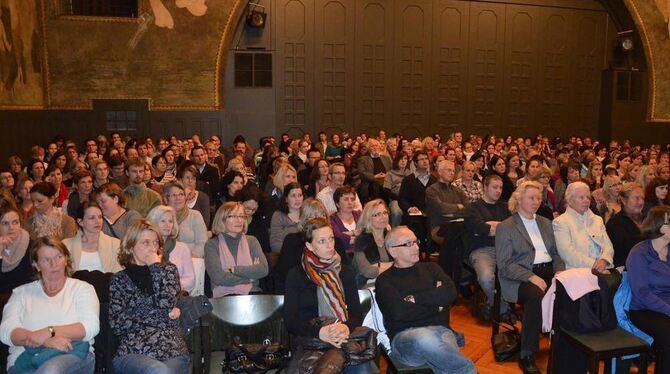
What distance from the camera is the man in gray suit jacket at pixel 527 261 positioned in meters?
4.92

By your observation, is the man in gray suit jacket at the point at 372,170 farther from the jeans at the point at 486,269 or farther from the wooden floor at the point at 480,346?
the jeans at the point at 486,269

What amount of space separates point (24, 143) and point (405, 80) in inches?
411

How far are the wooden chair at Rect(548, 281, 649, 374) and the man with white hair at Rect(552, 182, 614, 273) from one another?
0.88 metres

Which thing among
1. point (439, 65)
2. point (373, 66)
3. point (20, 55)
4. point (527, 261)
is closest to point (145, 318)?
point (527, 261)

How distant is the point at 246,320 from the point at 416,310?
1.19m

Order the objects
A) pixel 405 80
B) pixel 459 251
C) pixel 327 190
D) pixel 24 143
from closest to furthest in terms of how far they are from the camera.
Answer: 1. pixel 459 251
2. pixel 327 190
3. pixel 24 143
4. pixel 405 80

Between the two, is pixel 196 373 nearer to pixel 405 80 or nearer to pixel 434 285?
pixel 434 285

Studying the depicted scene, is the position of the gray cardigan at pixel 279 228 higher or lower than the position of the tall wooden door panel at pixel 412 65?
lower

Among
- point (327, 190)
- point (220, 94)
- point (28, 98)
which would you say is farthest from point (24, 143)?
point (327, 190)

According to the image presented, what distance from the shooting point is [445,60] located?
60.2ft

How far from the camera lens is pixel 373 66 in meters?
17.8

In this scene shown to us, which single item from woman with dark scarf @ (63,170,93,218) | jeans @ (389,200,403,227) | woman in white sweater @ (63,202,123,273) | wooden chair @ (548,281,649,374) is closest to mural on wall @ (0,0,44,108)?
woman with dark scarf @ (63,170,93,218)

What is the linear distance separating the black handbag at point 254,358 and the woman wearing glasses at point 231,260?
1.03m

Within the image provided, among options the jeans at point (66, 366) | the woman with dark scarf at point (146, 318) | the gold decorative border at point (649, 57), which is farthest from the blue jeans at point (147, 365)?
the gold decorative border at point (649, 57)
